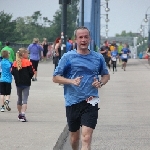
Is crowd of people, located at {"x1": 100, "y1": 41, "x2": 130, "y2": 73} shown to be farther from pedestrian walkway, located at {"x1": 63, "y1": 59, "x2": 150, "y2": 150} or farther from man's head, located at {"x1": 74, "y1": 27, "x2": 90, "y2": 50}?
man's head, located at {"x1": 74, "y1": 27, "x2": 90, "y2": 50}

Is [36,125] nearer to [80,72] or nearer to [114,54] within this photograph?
[80,72]

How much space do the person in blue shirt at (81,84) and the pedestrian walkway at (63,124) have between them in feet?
7.57

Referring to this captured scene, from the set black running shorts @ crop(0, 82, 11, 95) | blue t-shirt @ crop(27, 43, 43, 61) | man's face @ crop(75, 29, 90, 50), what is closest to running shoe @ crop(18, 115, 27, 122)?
black running shorts @ crop(0, 82, 11, 95)

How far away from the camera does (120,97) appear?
23.5 metres

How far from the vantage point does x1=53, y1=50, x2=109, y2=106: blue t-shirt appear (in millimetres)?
9609

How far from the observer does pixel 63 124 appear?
1557 cm

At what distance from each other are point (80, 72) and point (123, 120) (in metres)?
7.23

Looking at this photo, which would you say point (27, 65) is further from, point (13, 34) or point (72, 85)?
point (13, 34)

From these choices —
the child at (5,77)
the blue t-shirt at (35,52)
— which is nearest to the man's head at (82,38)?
the child at (5,77)

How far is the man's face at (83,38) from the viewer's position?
9.42 meters

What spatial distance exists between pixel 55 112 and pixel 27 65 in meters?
2.29

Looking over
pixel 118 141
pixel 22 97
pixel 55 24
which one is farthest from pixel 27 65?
pixel 55 24

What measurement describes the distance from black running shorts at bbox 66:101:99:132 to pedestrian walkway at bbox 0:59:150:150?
2.22 meters

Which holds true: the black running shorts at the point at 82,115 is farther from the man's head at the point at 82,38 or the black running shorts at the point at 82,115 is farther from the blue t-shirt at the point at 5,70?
the blue t-shirt at the point at 5,70
